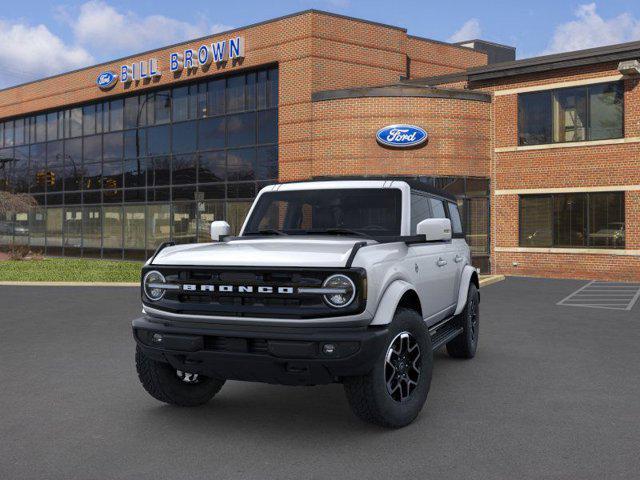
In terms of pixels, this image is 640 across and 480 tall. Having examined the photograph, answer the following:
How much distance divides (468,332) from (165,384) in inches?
153

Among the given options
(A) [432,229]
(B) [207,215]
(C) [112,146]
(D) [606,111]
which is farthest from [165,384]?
(C) [112,146]

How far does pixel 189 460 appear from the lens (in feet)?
15.3

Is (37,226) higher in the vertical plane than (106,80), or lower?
lower

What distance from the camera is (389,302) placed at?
202 inches

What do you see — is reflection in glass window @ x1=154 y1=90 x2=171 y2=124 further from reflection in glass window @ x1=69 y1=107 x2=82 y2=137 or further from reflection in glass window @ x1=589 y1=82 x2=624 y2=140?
reflection in glass window @ x1=589 y1=82 x2=624 y2=140

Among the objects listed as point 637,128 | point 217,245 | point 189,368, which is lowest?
point 189,368

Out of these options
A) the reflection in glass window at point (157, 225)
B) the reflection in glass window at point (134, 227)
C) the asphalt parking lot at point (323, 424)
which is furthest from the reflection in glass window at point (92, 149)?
the asphalt parking lot at point (323, 424)

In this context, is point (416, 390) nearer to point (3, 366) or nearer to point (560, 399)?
point (560, 399)

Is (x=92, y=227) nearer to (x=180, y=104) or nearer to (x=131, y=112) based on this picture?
(x=131, y=112)

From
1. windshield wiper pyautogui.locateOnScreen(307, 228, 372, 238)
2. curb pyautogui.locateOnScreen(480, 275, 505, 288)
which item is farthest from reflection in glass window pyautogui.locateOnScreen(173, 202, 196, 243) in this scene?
windshield wiper pyautogui.locateOnScreen(307, 228, 372, 238)

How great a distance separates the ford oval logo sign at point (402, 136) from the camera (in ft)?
74.5

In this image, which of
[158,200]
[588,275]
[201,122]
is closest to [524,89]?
[588,275]

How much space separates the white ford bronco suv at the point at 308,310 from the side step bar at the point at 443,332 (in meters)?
0.20

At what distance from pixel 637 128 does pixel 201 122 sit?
16804 millimetres
